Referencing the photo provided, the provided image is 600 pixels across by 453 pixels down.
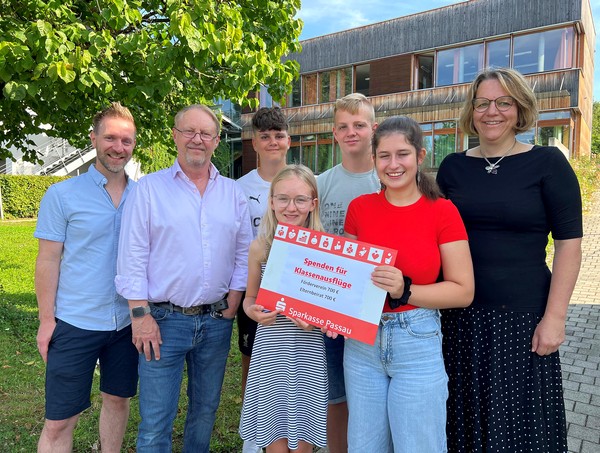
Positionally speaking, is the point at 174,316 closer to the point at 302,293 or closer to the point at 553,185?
the point at 302,293

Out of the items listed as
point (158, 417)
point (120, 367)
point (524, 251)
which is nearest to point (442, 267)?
point (524, 251)

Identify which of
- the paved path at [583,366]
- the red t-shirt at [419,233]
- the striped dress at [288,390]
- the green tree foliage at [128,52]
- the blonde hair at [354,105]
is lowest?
the paved path at [583,366]

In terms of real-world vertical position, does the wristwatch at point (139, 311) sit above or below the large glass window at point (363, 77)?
below

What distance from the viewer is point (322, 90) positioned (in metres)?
25.1

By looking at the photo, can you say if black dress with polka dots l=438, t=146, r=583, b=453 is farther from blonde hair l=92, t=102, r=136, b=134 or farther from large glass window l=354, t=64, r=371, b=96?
large glass window l=354, t=64, r=371, b=96

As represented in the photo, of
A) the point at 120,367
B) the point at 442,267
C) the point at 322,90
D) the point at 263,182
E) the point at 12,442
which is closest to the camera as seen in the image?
the point at 442,267

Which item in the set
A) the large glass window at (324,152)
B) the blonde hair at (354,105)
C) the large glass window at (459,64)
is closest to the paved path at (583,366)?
the blonde hair at (354,105)

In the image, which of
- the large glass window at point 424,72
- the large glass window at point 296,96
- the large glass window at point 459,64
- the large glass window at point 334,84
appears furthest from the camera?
the large glass window at point 296,96

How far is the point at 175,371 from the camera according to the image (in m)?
2.86

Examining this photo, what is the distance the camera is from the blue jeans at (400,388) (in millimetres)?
2199

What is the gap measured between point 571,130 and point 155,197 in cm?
1915

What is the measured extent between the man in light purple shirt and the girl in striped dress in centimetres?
31

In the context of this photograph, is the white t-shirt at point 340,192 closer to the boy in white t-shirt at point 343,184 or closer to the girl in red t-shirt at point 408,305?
the boy in white t-shirt at point 343,184

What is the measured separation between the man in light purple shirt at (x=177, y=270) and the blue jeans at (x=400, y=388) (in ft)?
3.33
